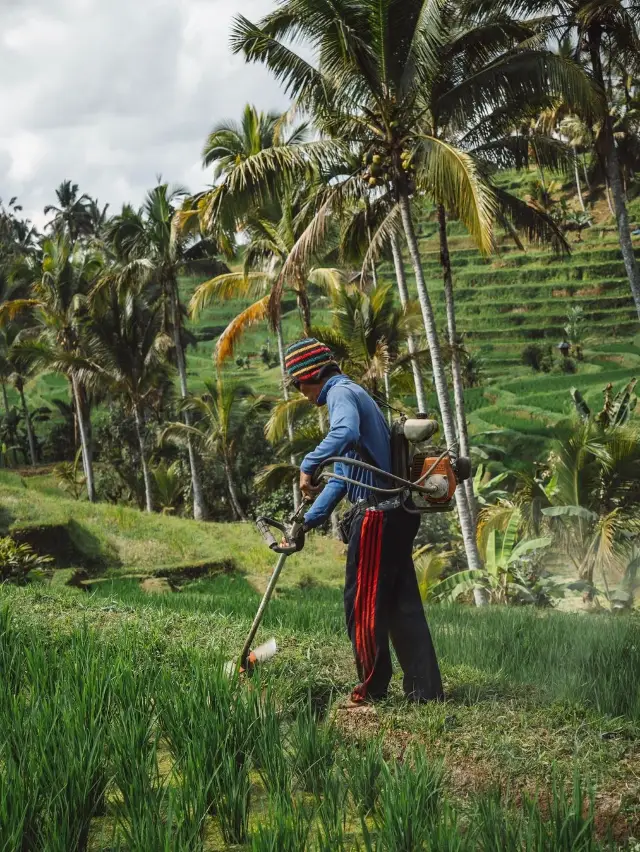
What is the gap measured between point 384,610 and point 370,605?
0.08 m

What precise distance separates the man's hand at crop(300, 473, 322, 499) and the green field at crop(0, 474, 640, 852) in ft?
2.70

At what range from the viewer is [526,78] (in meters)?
11.9

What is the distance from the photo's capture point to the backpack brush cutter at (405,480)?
400cm

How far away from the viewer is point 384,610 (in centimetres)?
417

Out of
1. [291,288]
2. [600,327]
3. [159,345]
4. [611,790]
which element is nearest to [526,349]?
[600,327]

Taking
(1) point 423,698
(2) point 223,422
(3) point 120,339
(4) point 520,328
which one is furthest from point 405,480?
(4) point 520,328

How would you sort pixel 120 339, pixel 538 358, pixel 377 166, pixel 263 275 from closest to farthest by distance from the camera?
1. pixel 377 166
2. pixel 263 275
3. pixel 120 339
4. pixel 538 358

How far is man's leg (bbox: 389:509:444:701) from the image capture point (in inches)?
164

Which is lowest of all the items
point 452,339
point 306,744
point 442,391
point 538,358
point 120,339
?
point 306,744

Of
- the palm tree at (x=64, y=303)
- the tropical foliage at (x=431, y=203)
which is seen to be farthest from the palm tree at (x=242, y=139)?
the palm tree at (x=64, y=303)

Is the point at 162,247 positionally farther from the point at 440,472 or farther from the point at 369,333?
the point at 440,472

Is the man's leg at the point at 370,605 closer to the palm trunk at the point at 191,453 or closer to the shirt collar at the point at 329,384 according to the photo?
the shirt collar at the point at 329,384

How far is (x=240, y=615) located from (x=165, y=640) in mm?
1790

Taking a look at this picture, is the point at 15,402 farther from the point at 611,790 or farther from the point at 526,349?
the point at 611,790
